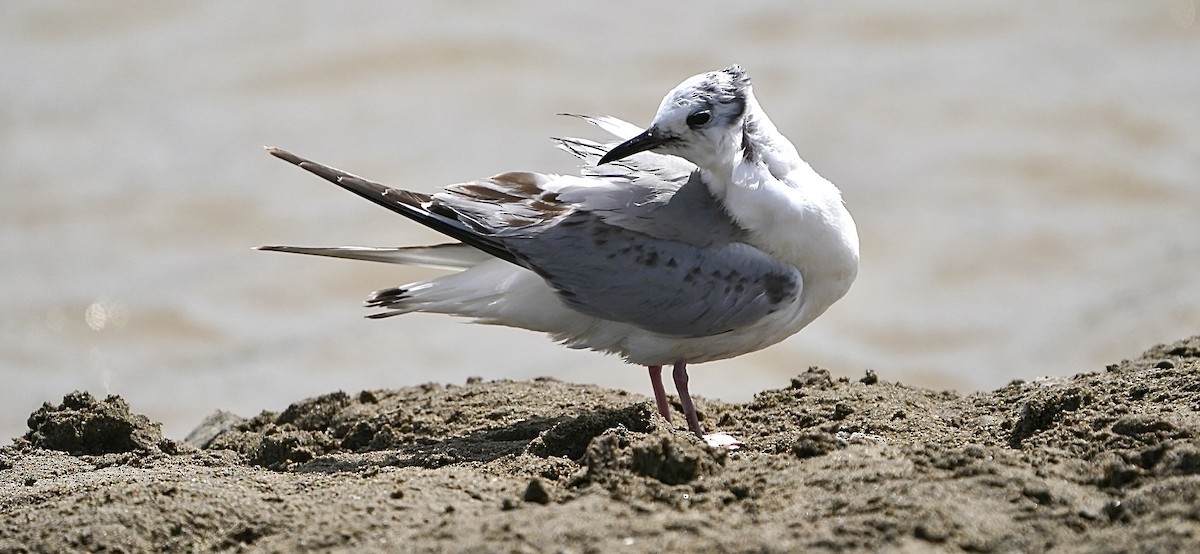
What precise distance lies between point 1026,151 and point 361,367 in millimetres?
6111

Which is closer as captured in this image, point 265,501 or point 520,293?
point 265,501

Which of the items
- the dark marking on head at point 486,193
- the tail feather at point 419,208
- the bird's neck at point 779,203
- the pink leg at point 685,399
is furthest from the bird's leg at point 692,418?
the dark marking on head at point 486,193

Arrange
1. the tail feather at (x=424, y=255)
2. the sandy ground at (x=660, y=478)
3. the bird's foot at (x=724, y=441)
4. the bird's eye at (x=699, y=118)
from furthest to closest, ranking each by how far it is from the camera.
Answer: the tail feather at (x=424, y=255), the bird's eye at (x=699, y=118), the bird's foot at (x=724, y=441), the sandy ground at (x=660, y=478)

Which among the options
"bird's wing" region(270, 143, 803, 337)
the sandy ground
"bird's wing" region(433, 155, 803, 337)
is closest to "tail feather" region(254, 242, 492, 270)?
"bird's wing" region(270, 143, 803, 337)

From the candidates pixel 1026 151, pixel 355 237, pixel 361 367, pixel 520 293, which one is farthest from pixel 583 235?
pixel 1026 151

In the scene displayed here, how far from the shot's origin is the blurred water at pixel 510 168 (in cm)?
1049

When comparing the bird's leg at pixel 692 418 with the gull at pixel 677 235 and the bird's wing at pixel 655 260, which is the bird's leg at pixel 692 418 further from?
the bird's wing at pixel 655 260

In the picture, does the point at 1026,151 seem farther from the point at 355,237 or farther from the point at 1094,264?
the point at 355,237

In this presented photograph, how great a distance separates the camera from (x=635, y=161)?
596 cm

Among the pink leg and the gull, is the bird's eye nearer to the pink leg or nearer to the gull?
the gull

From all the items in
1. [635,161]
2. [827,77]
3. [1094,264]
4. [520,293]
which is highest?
[827,77]

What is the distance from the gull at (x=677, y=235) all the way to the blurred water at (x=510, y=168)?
4.17 metres

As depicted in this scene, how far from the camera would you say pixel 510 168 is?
11992 mm

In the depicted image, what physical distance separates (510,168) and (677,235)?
652cm
